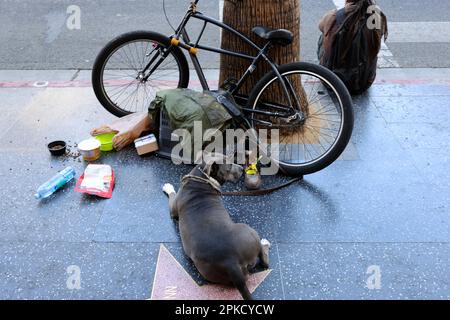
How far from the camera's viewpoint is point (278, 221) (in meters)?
3.21

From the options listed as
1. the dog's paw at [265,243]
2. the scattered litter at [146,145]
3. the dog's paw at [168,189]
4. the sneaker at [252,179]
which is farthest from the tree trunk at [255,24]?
the dog's paw at [265,243]

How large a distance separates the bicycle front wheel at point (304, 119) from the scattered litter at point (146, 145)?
944 mm

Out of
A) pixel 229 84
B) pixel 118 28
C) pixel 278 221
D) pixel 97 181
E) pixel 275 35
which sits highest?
pixel 275 35

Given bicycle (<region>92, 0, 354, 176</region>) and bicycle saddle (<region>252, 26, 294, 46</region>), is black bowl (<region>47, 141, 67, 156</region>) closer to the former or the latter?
bicycle (<region>92, 0, 354, 176</region>)

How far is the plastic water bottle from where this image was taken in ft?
11.1

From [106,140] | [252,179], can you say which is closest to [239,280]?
[252,179]

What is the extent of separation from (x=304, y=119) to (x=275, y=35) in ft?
2.51

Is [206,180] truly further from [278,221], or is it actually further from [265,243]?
[278,221]

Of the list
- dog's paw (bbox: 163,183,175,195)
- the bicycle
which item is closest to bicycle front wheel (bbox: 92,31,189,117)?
the bicycle

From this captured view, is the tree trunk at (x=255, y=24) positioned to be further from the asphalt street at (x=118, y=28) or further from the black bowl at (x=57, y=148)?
the asphalt street at (x=118, y=28)

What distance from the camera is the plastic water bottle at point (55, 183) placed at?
3380 millimetres

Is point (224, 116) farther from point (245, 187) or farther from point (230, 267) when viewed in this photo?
point (230, 267)
